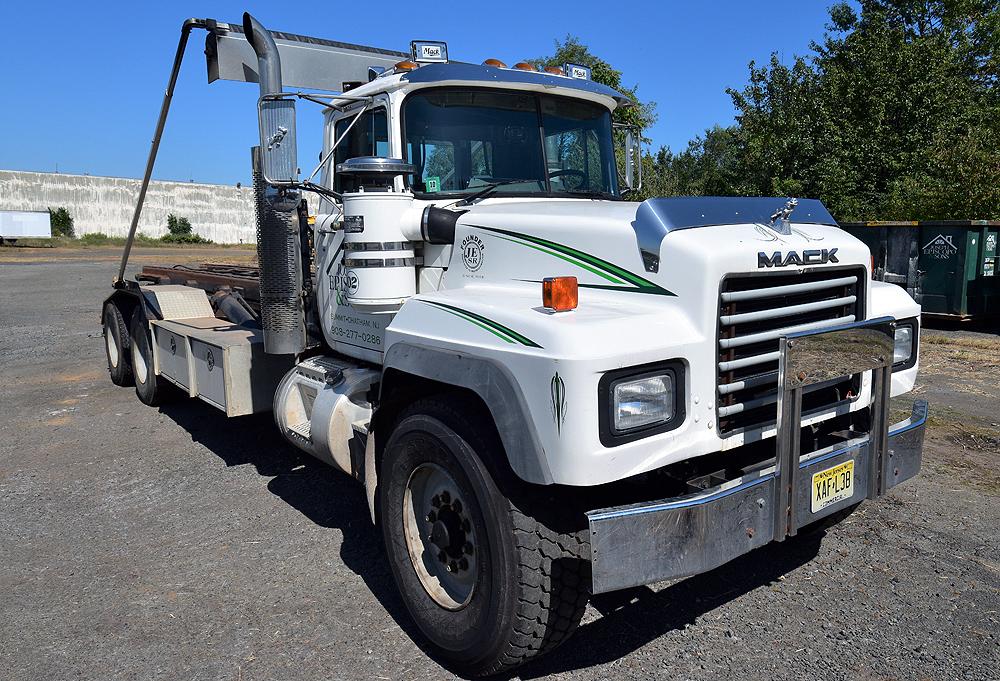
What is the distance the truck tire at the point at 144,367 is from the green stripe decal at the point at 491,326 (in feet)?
16.9

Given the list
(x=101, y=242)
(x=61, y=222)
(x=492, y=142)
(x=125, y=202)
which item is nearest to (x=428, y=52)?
(x=492, y=142)

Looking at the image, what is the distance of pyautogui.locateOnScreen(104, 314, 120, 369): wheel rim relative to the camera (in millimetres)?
8703

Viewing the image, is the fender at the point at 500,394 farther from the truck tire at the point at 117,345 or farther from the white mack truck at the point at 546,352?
the truck tire at the point at 117,345

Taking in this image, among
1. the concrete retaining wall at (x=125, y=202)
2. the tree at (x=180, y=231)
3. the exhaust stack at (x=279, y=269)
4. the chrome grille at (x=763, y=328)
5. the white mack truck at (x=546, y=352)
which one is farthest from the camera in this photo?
the tree at (x=180, y=231)

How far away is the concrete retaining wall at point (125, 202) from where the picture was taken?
56.7 meters

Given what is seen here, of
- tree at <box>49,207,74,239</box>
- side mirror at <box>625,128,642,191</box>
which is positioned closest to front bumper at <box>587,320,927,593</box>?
side mirror at <box>625,128,642,191</box>

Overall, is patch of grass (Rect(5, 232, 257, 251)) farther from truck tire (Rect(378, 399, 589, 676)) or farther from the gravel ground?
truck tire (Rect(378, 399, 589, 676))

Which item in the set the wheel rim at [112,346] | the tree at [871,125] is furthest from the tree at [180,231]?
the wheel rim at [112,346]

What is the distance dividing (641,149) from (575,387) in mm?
3223

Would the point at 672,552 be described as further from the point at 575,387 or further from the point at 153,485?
the point at 153,485

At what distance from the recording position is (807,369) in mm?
2893

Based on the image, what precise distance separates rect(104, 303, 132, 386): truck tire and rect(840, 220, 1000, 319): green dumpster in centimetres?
1072

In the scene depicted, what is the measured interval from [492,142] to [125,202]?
64149 mm

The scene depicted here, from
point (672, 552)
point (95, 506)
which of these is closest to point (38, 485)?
point (95, 506)
